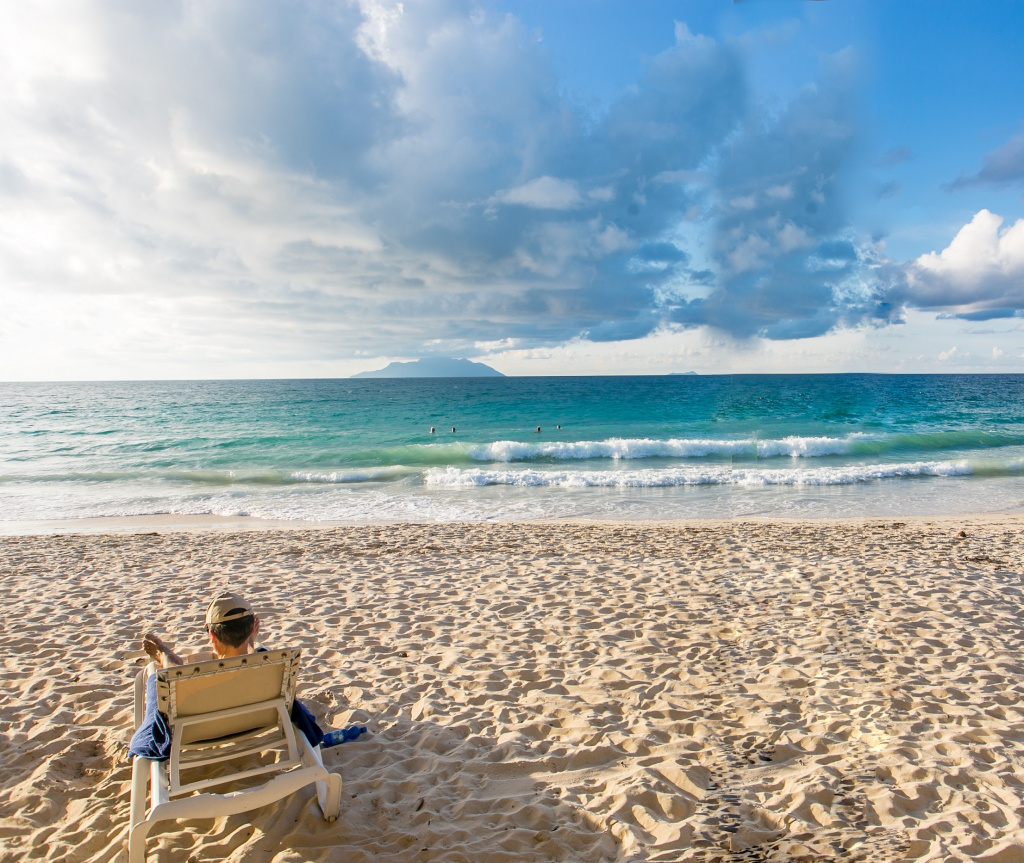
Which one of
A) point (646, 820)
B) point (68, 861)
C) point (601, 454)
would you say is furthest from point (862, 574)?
point (601, 454)

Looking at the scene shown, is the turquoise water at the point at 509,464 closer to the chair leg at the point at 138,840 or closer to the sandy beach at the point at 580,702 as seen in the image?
the sandy beach at the point at 580,702

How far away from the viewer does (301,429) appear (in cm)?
3644

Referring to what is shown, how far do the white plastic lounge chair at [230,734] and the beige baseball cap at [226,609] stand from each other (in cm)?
37

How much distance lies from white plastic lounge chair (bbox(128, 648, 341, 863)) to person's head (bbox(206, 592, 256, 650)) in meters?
0.31

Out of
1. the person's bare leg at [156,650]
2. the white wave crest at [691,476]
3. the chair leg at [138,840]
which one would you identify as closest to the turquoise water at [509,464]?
the white wave crest at [691,476]


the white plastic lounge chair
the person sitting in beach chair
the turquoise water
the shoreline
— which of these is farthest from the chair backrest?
the turquoise water

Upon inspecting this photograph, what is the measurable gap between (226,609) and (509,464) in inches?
829

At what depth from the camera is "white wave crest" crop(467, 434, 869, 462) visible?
2580cm

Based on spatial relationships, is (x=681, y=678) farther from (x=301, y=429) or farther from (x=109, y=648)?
(x=301, y=429)

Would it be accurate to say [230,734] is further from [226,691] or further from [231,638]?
[231,638]

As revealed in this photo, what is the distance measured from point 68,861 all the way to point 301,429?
35017 millimetres

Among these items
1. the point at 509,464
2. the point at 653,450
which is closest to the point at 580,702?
the point at 509,464

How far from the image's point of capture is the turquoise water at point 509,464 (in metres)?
15.5

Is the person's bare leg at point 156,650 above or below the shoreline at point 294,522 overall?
above
